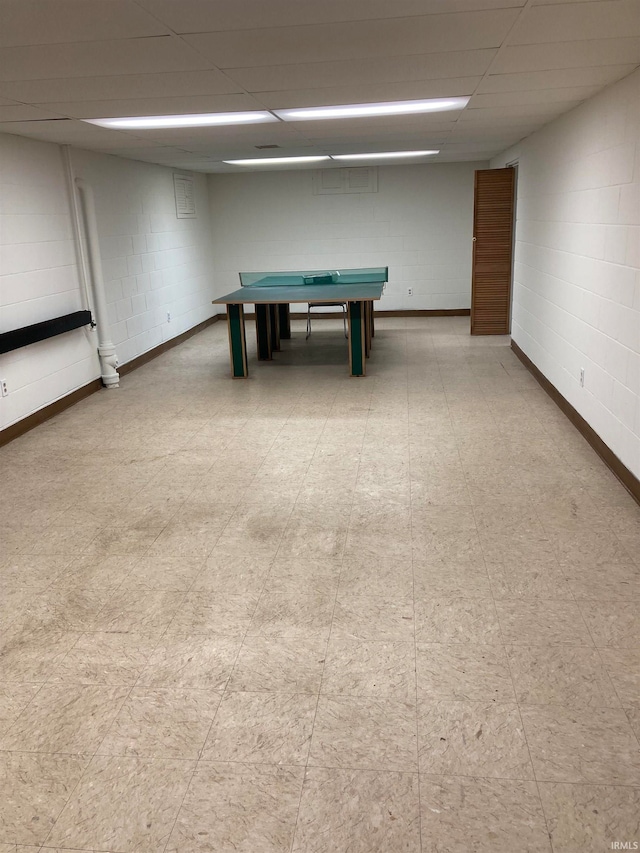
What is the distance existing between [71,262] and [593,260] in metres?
4.39

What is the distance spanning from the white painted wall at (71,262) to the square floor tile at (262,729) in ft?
11.7

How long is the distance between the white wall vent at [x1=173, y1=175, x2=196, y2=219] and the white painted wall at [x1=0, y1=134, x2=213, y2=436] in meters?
0.16

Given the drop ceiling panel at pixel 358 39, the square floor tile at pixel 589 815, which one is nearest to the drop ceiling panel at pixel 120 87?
the drop ceiling panel at pixel 358 39

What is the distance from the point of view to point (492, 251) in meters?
8.38

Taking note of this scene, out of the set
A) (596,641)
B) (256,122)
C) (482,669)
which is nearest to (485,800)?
(482,669)

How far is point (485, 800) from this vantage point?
1.81m

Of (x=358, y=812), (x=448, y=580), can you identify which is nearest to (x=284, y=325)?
(x=448, y=580)

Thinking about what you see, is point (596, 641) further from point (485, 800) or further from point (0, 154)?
point (0, 154)

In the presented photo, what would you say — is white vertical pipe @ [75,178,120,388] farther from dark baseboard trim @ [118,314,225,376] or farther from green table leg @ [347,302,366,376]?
green table leg @ [347,302,366,376]

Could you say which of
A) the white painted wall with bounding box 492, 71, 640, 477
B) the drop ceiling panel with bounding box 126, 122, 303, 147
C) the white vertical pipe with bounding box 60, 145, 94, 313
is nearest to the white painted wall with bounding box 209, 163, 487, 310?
the white painted wall with bounding box 492, 71, 640, 477

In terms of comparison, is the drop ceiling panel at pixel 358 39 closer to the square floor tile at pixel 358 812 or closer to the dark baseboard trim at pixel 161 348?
the square floor tile at pixel 358 812

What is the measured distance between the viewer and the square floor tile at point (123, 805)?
1739mm

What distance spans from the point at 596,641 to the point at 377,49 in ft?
8.64

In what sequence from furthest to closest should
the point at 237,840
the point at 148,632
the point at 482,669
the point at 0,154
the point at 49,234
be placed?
the point at 49,234 → the point at 0,154 → the point at 148,632 → the point at 482,669 → the point at 237,840
